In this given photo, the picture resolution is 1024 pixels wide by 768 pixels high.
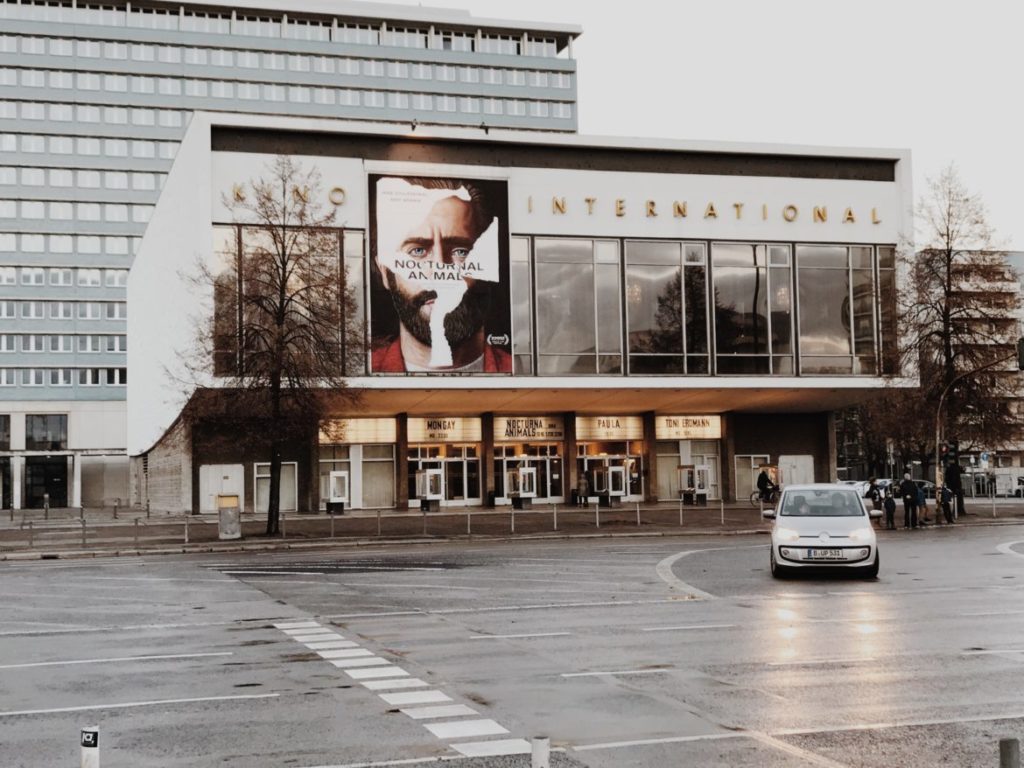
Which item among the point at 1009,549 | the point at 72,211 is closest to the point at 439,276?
the point at 1009,549

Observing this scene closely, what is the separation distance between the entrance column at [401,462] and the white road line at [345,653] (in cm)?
4120

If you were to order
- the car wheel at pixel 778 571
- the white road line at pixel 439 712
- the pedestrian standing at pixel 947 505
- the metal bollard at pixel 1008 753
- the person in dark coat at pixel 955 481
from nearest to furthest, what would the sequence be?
the metal bollard at pixel 1008 753 → the white road line at pixel 439 712 → the car wheel at pixel 778 571 → the pedestrian standing at pixel 947 505 → the person in dark coat at pixel 955 481

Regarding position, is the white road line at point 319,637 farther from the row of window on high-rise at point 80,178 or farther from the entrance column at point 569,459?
the row of window on high-rise at point 80,178

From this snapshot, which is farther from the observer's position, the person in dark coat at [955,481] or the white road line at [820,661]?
the person in dark coat at [955,481]

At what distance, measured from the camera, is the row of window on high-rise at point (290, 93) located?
101000 millimetres

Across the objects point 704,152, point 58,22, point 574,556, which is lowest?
point 574,556

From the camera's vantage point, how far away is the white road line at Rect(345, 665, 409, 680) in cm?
1138

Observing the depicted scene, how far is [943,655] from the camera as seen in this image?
12.4 metres

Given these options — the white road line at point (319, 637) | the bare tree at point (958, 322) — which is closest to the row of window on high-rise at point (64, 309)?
the bare tree at point (958, 322)

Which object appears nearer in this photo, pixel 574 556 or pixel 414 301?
pixel 574 556

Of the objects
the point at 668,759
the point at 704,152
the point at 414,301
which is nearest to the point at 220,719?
the point at 668,759

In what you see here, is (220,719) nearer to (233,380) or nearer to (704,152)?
(233,380)

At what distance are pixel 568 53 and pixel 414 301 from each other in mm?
69302

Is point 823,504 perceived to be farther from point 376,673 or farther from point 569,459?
point 569,459
